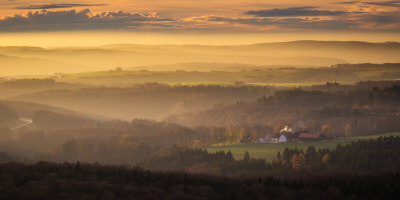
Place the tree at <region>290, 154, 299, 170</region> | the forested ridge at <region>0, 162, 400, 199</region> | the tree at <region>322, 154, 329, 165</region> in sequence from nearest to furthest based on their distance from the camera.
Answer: the forested ridge at <region>0, 162, 400, 199</region>, the tree at <region>290, 154, 299, 170</region>, the tree at <region>322, 154, 329, 165</region>

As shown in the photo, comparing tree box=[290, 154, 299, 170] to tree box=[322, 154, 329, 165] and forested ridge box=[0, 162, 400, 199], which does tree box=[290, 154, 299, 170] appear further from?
forested ridge box=[0, 162, 400, 199]

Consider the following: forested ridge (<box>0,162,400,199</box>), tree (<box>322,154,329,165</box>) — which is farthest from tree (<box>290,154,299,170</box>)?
forested ridge (<box>0,162,400,199</box>)

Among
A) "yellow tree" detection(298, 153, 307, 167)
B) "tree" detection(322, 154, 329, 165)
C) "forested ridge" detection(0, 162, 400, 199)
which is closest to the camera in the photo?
"forested ridge" detection(0, 162, 400, 199)

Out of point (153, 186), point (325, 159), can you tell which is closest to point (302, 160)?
point (325, 159)

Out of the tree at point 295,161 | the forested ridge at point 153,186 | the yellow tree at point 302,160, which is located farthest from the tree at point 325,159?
the forested ridge at point 153,186

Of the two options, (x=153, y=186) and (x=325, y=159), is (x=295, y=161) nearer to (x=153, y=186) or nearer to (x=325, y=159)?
(x=325, y=159)

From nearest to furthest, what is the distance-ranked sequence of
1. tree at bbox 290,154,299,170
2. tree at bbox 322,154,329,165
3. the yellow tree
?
tree at bbox 290,154,299,170, the yellow tree, tree at bbox 322,154,329,165

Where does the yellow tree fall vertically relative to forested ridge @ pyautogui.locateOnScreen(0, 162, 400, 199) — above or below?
below

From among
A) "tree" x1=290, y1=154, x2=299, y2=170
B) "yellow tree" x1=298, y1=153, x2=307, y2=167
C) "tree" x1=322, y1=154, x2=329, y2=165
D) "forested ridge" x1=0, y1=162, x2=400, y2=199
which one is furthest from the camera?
"tree" x1=322, y1=154, x2=329, y2=165

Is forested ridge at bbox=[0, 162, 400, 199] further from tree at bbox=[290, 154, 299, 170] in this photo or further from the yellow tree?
the yellow tree

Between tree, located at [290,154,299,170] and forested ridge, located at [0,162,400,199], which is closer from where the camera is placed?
forested ridge, located at [0,162,400,199]

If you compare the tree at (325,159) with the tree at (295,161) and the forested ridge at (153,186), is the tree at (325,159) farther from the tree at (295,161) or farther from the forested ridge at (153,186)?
the forested ridge at (153,186)

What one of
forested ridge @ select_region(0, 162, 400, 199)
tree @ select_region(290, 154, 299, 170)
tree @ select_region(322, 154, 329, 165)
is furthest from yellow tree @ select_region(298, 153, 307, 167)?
forested ridge @ select_region(0, 162, 400, 199)

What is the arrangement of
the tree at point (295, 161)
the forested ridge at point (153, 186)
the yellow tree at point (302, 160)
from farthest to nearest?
the yellow tree at point (302, 160) → the tree at point (295, 161) → the forested ridge at point (153, 186)
